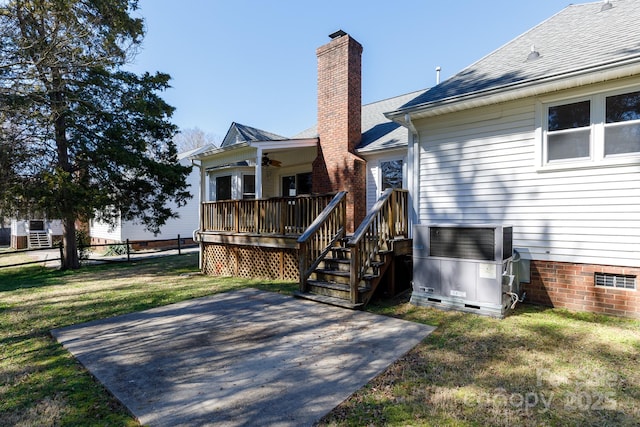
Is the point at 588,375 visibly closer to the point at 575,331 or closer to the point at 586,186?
the point at 575,331

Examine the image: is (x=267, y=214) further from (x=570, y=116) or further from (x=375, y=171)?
(x=570, y=116)

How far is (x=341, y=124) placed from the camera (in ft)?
30.9

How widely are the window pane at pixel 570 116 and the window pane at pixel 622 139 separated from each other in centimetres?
36

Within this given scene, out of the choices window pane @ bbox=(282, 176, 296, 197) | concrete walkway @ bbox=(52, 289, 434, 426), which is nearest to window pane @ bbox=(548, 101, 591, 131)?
concrete walkway @ bbox=(52, 289, 434, 426)

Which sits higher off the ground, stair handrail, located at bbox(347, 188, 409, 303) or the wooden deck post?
stair handrail, located at bbox(347, 188, 409, 303)

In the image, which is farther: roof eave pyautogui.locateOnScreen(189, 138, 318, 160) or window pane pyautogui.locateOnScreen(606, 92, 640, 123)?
roof eave pyautogui.locateOnScreen(189, 138, 318, 160)

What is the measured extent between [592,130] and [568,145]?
37cm

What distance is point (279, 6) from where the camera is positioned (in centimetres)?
1091

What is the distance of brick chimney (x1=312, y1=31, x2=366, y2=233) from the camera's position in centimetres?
914

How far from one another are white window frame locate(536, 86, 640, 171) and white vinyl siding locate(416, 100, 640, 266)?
9 cm

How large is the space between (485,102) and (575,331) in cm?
413

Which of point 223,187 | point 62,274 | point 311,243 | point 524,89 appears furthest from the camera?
point 223,187

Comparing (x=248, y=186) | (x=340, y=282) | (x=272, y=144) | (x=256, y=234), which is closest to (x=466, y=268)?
(x=340, y=282)

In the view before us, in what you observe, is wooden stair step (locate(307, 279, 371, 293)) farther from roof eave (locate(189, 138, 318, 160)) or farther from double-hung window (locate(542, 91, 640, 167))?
roof eave (locate(189, 138, 318, 160))
